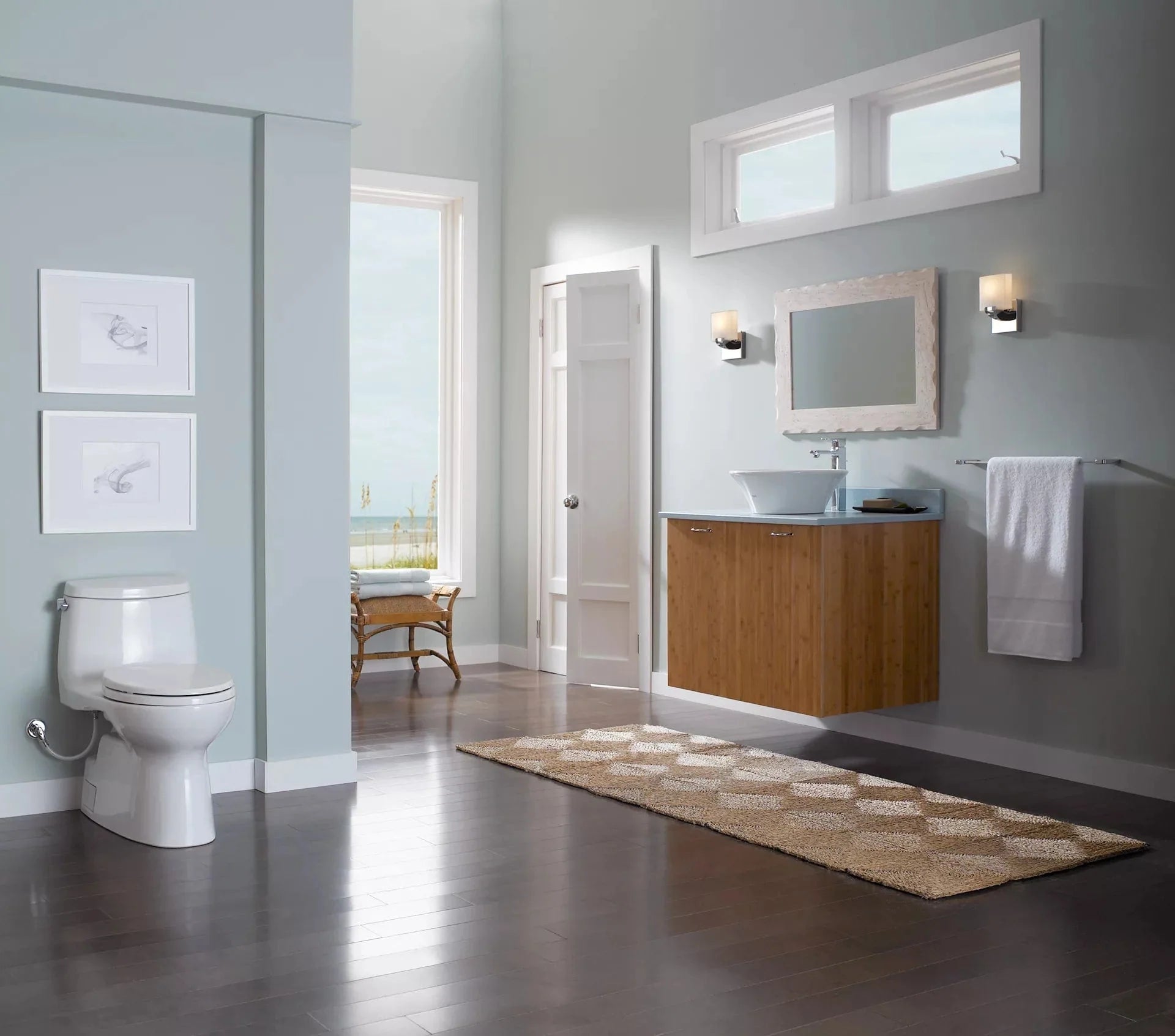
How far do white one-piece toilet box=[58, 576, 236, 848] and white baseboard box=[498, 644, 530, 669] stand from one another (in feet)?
10.1

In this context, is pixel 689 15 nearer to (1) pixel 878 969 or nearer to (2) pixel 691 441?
→ (2) pixel 691 441

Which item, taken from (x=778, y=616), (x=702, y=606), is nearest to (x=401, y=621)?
(x=702, y=606)

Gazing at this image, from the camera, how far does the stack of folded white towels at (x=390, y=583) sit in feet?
21.1

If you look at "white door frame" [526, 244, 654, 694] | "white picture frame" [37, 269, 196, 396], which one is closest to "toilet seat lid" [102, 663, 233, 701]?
"white picture frame" [37, 269, 196, 396]

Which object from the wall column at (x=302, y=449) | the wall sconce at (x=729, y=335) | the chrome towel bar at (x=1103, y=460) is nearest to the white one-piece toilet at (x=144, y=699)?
the wall column at (x=302, y=449)

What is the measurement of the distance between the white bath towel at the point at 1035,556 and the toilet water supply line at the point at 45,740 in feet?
9.86

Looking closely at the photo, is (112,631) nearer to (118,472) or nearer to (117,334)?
(118,472)

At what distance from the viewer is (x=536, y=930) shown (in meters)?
2.96

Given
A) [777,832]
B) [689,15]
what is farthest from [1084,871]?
[689,15]

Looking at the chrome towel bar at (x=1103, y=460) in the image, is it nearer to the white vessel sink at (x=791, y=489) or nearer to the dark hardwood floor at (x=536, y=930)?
the white vessel sink at (x=791, y=489)

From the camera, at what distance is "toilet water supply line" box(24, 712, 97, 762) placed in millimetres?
4008

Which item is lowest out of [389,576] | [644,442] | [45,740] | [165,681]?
[45,740]

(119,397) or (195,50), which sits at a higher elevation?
(195,50)

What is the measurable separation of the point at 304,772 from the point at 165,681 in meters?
0.83
